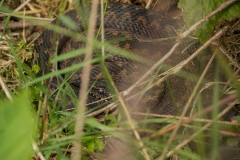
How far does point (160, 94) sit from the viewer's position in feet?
14.3

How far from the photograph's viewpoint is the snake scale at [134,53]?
4281 mm

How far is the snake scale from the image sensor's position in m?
4.28

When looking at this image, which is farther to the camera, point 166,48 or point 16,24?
point 16,24

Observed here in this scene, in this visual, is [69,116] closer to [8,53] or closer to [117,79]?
[117,79]

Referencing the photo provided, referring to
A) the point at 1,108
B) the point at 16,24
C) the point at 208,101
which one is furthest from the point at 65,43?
the point at 1,108

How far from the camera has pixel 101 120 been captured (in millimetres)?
3381

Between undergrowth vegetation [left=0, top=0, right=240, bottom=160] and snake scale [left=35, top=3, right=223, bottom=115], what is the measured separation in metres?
0.29

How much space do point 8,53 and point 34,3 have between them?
3.75 feet

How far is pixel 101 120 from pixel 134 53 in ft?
4.98

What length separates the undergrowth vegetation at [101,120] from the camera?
0.92 m

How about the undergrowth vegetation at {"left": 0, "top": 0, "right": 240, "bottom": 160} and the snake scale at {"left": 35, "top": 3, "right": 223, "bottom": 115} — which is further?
the snake scale at {"left": 35, "top": 3, "right": 223, "bottom": 115}

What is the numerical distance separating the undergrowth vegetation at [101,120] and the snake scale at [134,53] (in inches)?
11.5

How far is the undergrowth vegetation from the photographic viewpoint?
3.00 ft

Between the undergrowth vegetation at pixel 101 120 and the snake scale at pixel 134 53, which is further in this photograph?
the snake scale at pixel 134 53
